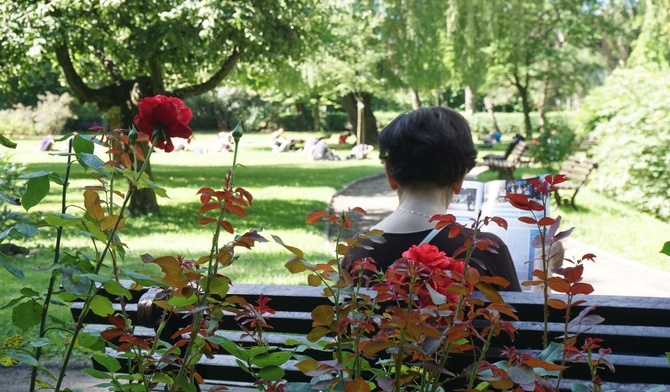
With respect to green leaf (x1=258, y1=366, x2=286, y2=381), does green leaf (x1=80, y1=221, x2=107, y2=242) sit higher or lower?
higher

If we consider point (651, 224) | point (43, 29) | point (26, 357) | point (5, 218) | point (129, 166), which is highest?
point (43, 29)

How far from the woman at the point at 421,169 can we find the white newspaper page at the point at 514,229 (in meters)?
0.56

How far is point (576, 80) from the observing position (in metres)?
41.8

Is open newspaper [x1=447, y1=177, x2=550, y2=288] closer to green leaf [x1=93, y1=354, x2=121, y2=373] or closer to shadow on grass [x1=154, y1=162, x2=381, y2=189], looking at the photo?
green leaf [x1=93, y1=354, x2=121, y2=373]

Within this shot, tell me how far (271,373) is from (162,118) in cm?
52

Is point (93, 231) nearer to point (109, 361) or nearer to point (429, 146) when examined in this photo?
point (109, 361)

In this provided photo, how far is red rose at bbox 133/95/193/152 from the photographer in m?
1.62

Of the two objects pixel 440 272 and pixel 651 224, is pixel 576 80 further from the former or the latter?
pixel 440 272

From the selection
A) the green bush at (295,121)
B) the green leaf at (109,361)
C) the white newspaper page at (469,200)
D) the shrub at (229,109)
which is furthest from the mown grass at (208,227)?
the green bush at (295,121)

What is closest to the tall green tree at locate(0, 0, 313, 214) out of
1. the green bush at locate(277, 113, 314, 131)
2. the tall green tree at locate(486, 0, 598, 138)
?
the tall green tree at locate(486, 0, 598, 138)

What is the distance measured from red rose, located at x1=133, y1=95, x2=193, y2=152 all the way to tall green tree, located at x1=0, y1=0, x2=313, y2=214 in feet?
36.7

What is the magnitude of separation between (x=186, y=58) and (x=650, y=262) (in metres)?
7.89

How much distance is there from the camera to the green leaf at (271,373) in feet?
5.61

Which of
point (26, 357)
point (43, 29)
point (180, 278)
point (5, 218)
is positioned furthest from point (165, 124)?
point (43, 29)
